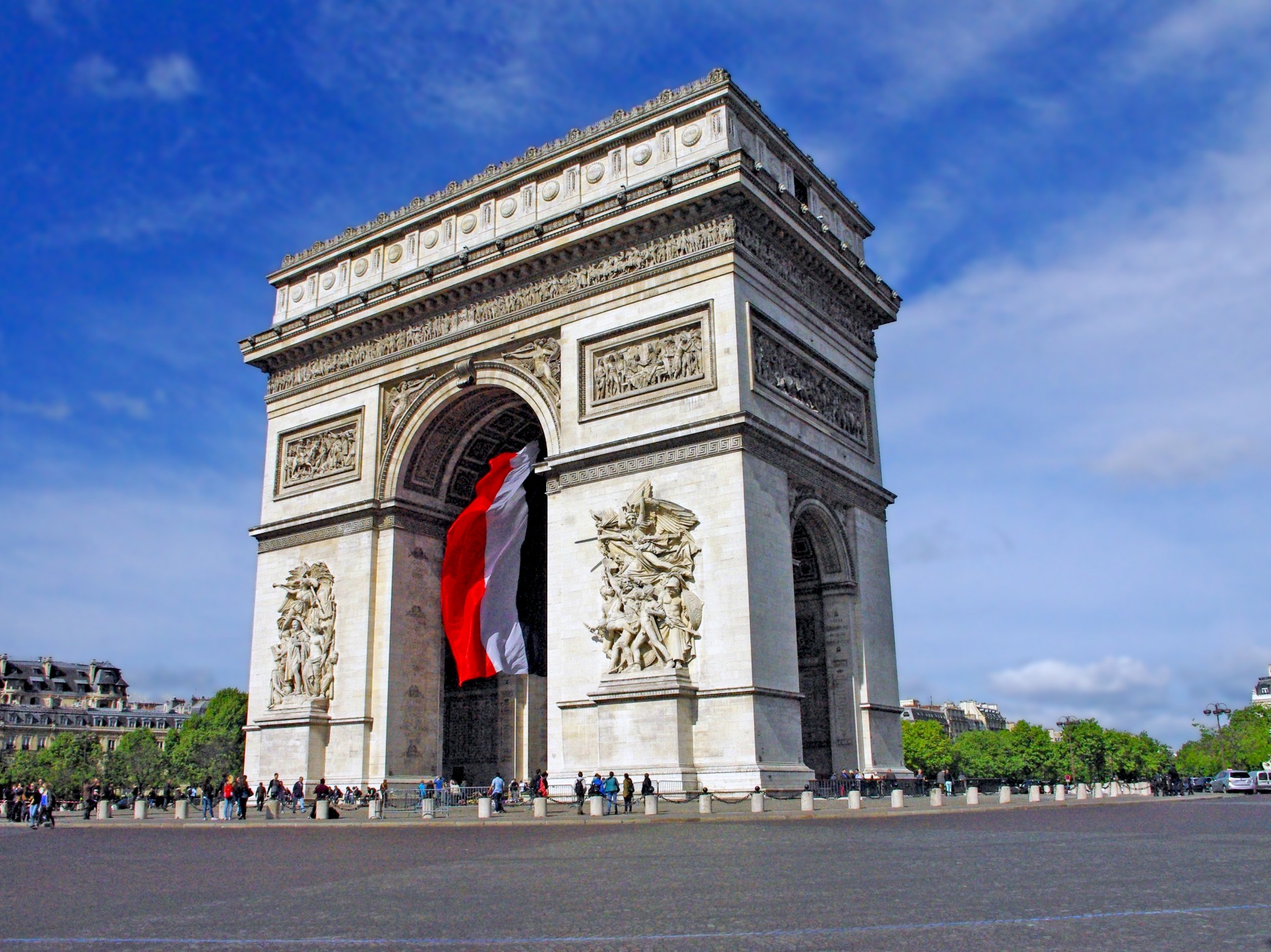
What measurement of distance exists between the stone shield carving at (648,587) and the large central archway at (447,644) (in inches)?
227

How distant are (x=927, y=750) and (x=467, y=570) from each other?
8062 centimetres

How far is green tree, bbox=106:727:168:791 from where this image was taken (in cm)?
7025

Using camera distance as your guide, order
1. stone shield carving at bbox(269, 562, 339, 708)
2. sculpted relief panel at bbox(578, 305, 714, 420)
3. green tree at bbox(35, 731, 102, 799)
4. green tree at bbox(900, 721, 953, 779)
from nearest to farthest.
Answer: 1. sculpted relief panel at bbox(578, 305, 714, 420)
2. stone shield carving at bbox(269, 562, 339, 708)
3. green tree at bbox(35, 731, 102, 799)
4. green tree at bbox(900, 721, 953, 779)

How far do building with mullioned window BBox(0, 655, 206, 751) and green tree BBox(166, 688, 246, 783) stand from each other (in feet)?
73.1

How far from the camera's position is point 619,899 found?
7.56 metres

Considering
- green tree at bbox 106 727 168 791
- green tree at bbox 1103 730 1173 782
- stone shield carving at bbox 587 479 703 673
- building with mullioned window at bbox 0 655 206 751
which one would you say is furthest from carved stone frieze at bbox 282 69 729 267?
green tree at bbox 1103 730 1173 782

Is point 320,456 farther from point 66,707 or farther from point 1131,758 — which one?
point 1131,758

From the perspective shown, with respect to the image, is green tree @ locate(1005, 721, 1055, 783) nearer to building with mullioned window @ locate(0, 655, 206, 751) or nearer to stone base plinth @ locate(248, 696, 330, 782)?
building with mullioned window @ locate(0, 655, 206, 751)

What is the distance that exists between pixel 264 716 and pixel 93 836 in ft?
28.3

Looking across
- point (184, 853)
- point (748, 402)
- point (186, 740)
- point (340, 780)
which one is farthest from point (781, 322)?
point (186, 740)

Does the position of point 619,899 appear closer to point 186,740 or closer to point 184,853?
point 184,853

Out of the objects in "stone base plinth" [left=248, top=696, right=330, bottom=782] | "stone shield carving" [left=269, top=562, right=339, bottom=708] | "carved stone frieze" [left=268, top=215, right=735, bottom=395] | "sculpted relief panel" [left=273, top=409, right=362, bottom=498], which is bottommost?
"stone base plinth" [left=248, top=696, right=330, bottom=782]

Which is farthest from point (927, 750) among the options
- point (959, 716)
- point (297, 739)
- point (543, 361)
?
point (543, 361)

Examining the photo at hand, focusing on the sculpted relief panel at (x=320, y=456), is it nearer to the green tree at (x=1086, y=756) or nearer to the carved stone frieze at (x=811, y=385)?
the carved stone frieze at (x=811, y=385)
